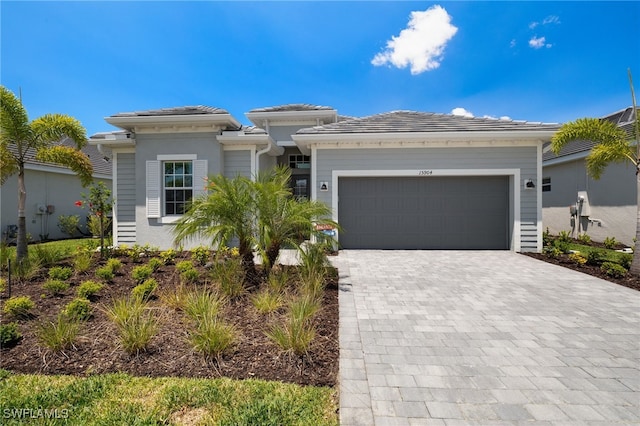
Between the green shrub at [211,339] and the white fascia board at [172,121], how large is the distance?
7.01 meters

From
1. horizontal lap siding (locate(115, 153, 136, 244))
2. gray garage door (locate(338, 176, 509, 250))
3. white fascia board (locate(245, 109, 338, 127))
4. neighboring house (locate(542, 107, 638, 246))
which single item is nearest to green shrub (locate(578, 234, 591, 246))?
neighboring house (locate(542, 107, 638, 246))

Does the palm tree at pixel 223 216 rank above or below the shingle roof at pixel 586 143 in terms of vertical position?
below

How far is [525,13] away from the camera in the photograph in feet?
25.5

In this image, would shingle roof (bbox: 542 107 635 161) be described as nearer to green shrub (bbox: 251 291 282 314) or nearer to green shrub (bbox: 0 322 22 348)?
green shrub (bbox: 251 291 282 314)

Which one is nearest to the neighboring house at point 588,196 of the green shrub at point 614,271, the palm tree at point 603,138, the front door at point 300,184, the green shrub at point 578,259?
the palm tree at point 603,138

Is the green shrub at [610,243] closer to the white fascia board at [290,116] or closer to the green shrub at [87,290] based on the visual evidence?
the white fascia board at [290,116]

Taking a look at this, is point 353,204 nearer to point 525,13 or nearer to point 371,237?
point 371,237

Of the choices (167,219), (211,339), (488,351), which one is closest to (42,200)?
(167,219)

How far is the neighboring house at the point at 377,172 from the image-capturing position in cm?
884

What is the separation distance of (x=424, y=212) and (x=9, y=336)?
950 centimetres

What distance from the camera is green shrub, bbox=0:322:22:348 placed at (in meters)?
3.13

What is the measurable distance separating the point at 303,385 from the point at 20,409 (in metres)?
2.27

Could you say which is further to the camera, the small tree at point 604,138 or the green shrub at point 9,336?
the small tree at point 604,138

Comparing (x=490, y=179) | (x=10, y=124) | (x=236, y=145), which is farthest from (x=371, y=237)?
(x=10, y=124)
